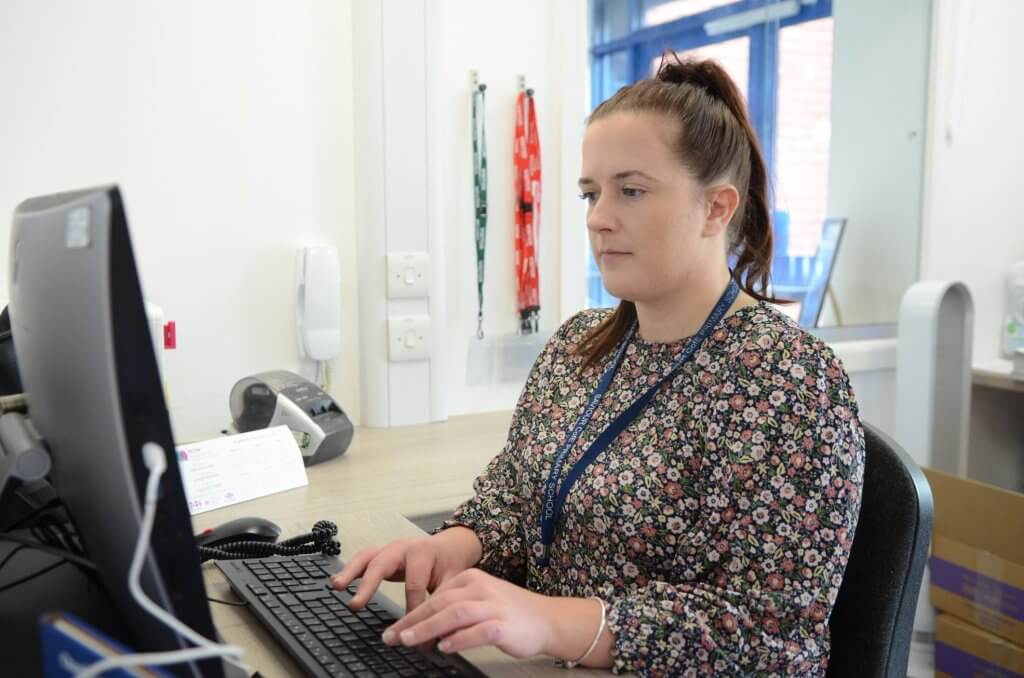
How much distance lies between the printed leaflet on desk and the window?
139 cm

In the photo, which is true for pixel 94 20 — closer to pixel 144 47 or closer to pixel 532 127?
pixel 144 47

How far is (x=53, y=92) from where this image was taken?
1896 mm

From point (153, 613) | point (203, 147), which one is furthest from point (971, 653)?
point (153, 613)

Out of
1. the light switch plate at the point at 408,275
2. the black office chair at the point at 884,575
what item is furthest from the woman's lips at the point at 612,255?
the light switch plate at the point at 408,275

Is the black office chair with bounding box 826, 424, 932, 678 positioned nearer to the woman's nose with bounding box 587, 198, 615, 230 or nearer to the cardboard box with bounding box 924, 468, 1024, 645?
the woman's nose with bounding box 587, 198, 615, 230

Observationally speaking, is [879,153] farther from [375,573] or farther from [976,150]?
[375,573]

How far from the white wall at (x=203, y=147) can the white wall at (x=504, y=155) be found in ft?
0.85

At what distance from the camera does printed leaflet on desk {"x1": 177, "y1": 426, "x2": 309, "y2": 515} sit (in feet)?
4.98

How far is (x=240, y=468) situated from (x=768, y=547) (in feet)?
3.12

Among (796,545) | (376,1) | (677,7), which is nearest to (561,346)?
(796,545)

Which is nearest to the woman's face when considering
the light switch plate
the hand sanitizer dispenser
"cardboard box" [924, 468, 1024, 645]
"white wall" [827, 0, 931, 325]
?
the light switch plate

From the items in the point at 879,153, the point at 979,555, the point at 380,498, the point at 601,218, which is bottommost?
the point at 979,555

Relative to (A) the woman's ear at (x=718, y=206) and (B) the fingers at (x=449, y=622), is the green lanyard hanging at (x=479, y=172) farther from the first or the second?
(B) the fingers at (x=449, y=622)

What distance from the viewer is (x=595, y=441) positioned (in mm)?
1191
